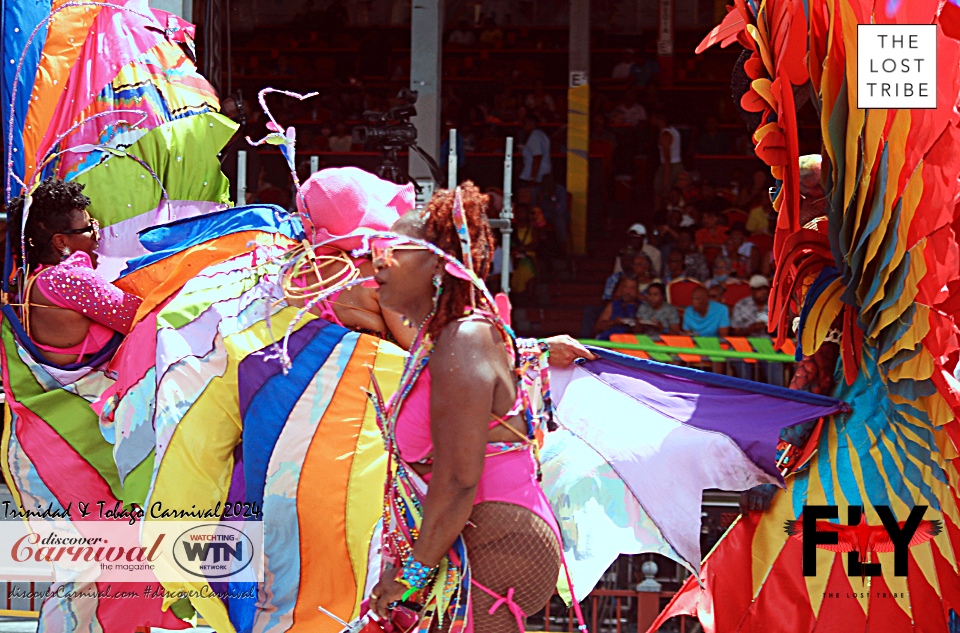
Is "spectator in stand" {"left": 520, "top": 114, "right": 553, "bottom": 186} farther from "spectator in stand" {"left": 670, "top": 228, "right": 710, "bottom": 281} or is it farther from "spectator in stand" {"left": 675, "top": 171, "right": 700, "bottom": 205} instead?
"spectator in stand" {"left": 670, "top": 228, "right": 710, "bottom": 281}

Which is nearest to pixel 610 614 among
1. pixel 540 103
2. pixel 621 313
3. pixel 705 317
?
pixel 705 317

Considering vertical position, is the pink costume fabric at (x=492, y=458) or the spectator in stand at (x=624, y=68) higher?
the spectator in stand at (x=624, y=68)

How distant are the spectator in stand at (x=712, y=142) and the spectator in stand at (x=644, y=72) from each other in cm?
116

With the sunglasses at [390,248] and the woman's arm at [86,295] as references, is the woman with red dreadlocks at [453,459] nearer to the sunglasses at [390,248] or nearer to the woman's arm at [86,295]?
the sunglasses at [390,248]

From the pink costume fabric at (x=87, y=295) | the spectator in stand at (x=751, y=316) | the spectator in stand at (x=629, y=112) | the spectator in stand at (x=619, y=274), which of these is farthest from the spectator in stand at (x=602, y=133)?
the pink costume fabric at (x=87, y=295)

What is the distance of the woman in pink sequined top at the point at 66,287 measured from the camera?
442cm

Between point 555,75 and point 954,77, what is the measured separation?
506 inches

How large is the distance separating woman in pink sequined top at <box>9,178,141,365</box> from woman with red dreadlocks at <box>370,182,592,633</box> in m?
2.00

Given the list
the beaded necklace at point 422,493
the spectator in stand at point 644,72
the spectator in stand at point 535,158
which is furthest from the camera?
the spectator in stand at point 644,72

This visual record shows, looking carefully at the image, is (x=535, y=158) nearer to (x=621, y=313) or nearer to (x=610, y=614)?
(x=621, y=313)

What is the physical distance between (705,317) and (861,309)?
17.3 feet

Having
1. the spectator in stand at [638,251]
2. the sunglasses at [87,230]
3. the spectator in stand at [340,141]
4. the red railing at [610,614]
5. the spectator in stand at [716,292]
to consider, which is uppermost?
the spectator in stand at [340,141]

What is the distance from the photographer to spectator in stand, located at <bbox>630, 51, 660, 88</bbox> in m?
14.2

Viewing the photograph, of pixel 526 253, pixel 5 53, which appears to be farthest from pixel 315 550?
pixel 526 253
